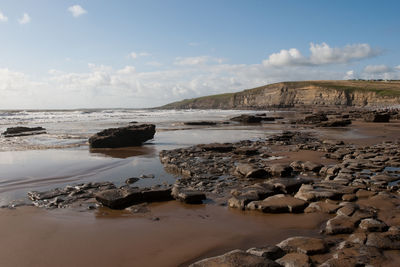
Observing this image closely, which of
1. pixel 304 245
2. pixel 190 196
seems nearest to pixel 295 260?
pixel 304 245

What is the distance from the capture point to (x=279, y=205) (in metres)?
6.23

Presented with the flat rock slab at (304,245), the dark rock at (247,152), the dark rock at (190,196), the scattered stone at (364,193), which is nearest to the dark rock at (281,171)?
the scattered stone at (364,193)

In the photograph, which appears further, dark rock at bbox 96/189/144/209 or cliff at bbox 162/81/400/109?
cliff at bbox 162/81/400/109

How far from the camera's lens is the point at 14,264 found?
421 centimetres

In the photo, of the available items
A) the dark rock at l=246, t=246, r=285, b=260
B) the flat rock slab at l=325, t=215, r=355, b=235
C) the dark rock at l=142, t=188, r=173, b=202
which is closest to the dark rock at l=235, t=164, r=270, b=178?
the dark rock at l=142, t=188, r=173, b=202

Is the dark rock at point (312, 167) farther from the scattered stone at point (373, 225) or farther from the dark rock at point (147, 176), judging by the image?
the dark rock at point (147, 176)

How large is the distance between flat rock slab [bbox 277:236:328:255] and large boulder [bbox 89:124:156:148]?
46.2 ft

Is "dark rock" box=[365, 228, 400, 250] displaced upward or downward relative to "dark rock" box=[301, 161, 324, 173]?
downward

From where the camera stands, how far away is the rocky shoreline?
4215mm

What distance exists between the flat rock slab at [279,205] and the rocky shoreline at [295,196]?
0.02m

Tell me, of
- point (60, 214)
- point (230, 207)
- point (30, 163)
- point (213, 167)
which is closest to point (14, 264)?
point (60, 214)

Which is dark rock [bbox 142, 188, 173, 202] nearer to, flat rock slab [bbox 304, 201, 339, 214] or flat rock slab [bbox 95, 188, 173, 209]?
flat rock slab [bbox 95, 188, 173, 209]

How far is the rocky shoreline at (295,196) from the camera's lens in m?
4.21

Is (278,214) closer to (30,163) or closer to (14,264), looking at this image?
(14,264)
